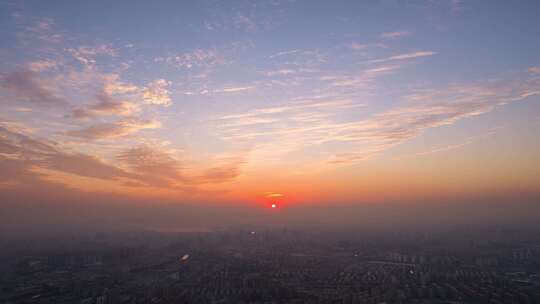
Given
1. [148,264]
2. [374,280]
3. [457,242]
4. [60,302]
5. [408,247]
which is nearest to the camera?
[60,302]

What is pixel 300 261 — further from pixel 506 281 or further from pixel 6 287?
pixel 6 287

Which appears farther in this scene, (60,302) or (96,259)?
(96,259)

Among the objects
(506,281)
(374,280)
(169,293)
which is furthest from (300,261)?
(506,281)

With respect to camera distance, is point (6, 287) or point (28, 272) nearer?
point (6, 287)

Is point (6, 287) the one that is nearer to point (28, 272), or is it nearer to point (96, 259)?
point (28, 272)

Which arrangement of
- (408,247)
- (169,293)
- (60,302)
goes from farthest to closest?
(408,247)
(169,293)
(60,302)

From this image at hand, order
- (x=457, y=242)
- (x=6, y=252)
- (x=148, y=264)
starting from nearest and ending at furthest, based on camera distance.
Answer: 1. (x=148, y=264)
2. (x=6, y=252)
3. (x=457, y=242)

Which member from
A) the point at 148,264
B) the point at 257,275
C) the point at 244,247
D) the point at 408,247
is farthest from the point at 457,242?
the point at 148,264

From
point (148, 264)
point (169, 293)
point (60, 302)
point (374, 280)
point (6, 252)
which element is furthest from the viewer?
point (6, 252)

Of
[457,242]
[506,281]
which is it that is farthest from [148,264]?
[457,242]
